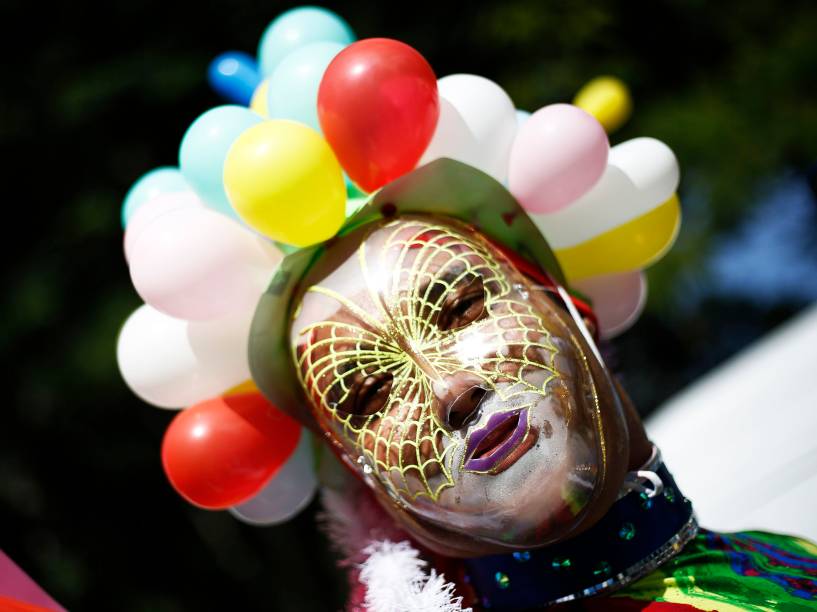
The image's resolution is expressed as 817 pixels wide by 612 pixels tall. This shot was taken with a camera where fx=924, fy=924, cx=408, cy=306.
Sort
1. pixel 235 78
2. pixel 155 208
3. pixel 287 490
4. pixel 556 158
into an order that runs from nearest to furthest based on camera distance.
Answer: pixel 556 158
pixel 155 208
pixel 287 490
pixel 235 78

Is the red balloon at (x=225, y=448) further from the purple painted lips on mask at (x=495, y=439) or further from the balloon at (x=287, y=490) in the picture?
the purple painted lips on mask at (x=495, y=439)

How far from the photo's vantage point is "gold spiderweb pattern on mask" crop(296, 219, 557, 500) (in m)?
1.63

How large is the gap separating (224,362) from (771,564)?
4.00ft

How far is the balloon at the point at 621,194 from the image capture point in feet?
6.56

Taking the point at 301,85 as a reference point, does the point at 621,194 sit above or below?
below

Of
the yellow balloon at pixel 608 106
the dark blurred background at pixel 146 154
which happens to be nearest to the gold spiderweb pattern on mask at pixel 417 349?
the yellow balloon at pixel 608 106

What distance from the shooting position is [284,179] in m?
1.68

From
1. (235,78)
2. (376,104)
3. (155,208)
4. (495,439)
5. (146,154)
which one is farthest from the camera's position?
(146,154)

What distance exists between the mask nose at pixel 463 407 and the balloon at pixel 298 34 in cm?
107

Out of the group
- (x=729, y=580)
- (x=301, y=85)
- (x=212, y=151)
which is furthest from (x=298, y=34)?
(x=729, y=580)

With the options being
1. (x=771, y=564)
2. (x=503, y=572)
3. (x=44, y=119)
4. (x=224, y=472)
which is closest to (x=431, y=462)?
(x=503, y=572)

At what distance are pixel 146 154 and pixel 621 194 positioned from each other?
11.9 ft

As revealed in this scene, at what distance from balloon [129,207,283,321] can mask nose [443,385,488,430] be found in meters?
0.52

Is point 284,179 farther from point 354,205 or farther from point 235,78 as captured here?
point 235,78
